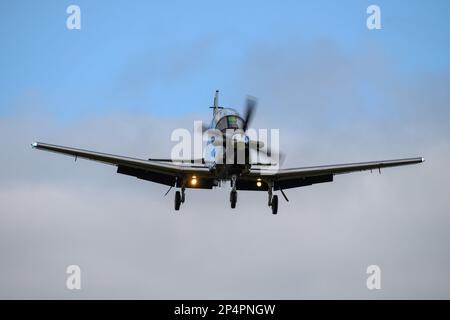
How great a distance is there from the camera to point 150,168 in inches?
1716

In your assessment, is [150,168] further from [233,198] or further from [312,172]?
[312,172]

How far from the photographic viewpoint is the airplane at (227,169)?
133 ft

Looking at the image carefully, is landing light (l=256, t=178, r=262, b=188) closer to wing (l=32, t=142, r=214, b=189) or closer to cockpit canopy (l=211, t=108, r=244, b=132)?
wing (l=32, t=142, r=214, b=189)

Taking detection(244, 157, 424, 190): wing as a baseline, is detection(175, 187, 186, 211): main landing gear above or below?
below

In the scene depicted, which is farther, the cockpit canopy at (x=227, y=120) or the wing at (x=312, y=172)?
the wing at (x=312, y=172)

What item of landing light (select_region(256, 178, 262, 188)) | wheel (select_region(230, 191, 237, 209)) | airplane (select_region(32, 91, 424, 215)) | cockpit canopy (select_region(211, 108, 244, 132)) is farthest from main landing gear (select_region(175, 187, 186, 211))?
cockpit canopy (select_region(211, 108, 244, 132))

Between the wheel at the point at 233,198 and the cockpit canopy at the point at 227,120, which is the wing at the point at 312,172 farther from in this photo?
the cockpit canopy at the point at 227,120

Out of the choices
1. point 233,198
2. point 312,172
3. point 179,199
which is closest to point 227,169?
point 233,198

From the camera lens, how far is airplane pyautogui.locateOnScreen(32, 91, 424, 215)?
40.6 m

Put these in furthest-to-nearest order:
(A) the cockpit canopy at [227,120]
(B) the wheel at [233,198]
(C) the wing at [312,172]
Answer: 1. (C) the wing at [312,172]
2. (A) the cockpit canopy at [227,120]
3. (B) the wheel at [233,198]

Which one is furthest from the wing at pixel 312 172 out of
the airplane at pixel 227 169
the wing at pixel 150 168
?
the wing at pixel 150 168

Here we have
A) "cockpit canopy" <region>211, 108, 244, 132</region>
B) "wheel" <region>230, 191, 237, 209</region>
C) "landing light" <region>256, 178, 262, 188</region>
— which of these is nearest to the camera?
"wheel" <region>230, 191, 237, 209</region>

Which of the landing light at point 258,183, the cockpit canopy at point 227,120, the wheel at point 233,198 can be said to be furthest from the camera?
the landing light at point 258,183
